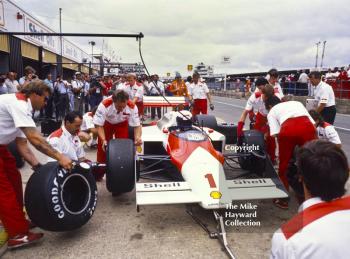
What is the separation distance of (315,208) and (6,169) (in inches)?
113

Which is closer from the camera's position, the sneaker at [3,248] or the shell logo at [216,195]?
the sneaker at [3,248]

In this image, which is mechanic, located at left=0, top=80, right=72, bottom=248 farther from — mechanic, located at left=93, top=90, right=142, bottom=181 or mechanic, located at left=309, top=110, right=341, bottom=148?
mechanic, located at left=309, top=110, right=341, bottom=148

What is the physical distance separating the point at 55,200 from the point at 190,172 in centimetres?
139

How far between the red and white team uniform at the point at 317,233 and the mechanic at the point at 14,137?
2.31 m

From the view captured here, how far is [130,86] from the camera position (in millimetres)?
9820

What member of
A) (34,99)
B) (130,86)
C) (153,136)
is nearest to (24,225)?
(34,99)

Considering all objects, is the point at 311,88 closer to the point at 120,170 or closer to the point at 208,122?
the point at 208,122

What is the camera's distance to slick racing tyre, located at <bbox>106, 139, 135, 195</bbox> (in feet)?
12.7

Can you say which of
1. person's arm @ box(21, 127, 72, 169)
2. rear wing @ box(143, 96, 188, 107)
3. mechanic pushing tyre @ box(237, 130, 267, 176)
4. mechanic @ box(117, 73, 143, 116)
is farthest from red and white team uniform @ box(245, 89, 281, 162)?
mechanic @ box(117, 73, 143, 116)

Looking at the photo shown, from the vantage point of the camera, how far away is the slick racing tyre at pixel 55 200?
2936 millimetres

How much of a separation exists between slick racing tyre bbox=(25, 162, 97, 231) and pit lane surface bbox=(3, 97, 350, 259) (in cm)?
22

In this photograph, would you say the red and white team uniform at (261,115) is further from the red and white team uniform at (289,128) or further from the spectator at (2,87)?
the spectator at (2,87)

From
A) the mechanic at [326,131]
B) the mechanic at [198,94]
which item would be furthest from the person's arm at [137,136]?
the mechanic at [198,94]

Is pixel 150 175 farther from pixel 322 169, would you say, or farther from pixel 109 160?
pixel 322 169
